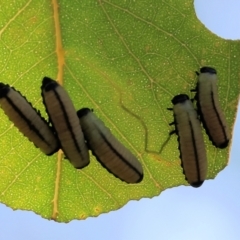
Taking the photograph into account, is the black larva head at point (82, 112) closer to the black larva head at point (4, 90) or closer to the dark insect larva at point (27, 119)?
the dark insect larva at point (27, 119)

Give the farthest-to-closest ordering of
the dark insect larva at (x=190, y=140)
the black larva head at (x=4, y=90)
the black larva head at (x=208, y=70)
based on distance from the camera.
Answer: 1. the dark insect larva at (x=190, y=140)
2. the black larva head at (x=208, y=70)
3. the black larva head at (x=4, y=90)

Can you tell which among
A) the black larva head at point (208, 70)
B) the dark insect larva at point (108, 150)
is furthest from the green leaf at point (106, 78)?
the dark insect larva at point (108, 150)

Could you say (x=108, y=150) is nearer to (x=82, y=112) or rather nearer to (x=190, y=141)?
(x=82, y=112)

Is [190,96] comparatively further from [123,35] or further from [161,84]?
[123,35]

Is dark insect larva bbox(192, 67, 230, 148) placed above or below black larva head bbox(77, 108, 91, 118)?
below

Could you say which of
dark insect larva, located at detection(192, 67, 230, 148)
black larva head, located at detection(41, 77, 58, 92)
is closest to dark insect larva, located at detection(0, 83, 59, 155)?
black larva head, located at detection(41, 77, 58, 92)

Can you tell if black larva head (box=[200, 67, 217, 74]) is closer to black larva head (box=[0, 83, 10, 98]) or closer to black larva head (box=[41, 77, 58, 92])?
black larva head (box=[41, 77, 58, 92])
